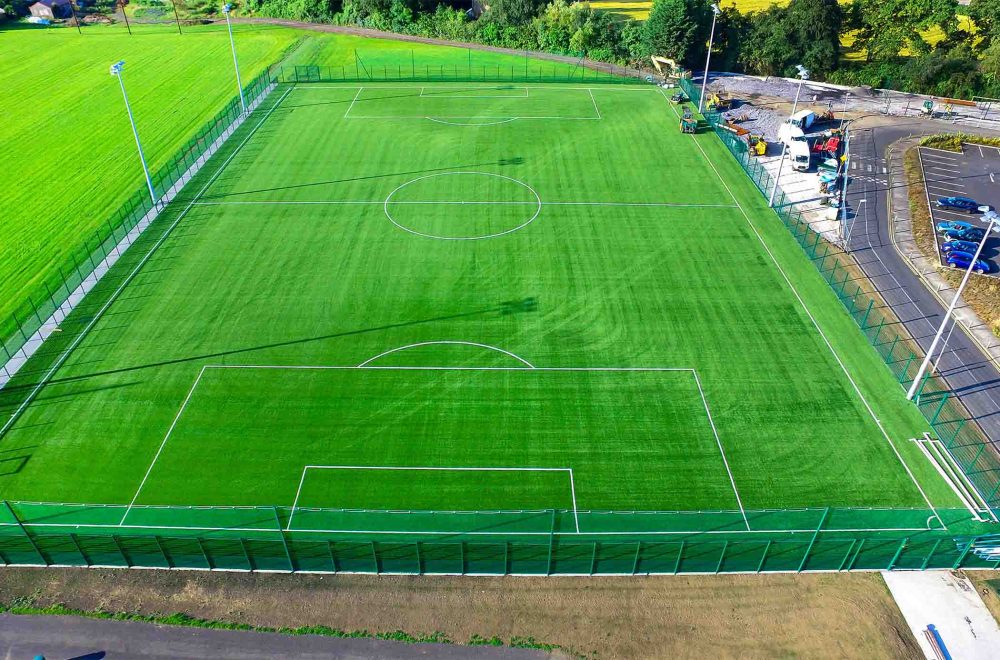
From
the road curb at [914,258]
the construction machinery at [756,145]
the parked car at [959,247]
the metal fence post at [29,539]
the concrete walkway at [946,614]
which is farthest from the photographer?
the construction machinery at [756,145]

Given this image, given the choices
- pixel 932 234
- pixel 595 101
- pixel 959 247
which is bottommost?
pixel 932 234

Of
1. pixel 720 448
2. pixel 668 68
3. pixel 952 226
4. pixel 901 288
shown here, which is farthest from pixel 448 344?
pixel 668 68

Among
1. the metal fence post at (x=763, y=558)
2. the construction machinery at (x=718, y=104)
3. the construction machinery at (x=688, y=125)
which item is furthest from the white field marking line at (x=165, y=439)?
the construction machinery at (x=718, y=104)

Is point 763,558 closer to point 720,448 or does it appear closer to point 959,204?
point 720,448

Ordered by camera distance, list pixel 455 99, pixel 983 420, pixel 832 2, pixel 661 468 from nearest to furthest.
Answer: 1. pixel 661 468
2. pixel 983 420
3. pixel 455 99
4. pixel 832 2

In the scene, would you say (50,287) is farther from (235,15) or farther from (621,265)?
(235,15)

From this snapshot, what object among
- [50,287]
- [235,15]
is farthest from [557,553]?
[235,15]

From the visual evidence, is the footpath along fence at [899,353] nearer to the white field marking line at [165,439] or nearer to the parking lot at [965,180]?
the parking lot at [965,180]
